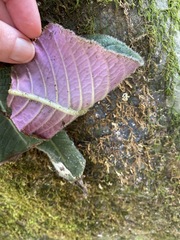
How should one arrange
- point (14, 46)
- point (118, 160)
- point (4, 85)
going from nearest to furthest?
point (14, 46) → point (4, 85) → point (118, 160)

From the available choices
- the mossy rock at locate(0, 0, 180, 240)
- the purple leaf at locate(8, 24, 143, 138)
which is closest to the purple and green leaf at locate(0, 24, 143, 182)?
the purple leaf at locate(8, 24, 143, 138)

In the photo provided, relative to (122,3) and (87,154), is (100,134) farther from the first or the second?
(122,3)

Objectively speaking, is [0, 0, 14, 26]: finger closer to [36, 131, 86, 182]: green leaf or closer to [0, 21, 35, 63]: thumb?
[0, 21, 35, 63]: thumb

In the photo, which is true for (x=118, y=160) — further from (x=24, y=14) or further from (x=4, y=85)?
(x=24, y=14)

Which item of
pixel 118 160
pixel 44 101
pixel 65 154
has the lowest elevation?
pixel 118 160

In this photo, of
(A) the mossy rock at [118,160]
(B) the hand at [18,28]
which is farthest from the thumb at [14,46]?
(A) the mossy rock at [118,160]

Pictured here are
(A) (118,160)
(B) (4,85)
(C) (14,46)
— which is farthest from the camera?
(A) (118,160)

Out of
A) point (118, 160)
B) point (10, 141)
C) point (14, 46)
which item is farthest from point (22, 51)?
point (118, 160)
